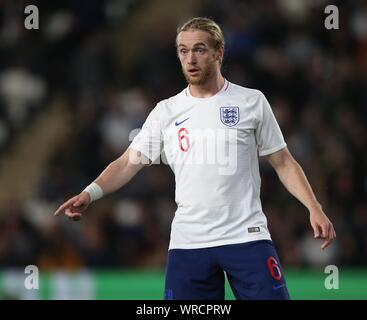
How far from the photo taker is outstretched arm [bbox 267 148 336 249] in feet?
19.5

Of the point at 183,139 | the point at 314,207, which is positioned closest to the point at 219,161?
the point at 183,139

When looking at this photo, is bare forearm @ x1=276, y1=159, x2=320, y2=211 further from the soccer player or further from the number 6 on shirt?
the number 6 on shirt

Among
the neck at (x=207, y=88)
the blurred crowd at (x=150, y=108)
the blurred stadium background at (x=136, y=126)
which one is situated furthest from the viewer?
the blurred crowd at (x=150, y=108)

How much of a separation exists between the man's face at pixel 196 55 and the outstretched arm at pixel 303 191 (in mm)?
639

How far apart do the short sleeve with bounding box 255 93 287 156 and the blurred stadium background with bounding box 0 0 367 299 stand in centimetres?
369

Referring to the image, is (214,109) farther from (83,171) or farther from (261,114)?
(83,171)

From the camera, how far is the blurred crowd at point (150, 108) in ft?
36.8

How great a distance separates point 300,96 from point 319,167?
1.23 meters

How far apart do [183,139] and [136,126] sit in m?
5.89

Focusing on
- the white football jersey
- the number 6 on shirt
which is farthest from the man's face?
the number 6 on shirt

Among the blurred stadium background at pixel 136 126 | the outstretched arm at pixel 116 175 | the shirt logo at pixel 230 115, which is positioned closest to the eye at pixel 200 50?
the shirt logo at pixel 230 115

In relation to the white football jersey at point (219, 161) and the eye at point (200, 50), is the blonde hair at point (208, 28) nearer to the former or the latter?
the eye at point (200, 50)

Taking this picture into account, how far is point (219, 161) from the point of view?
19.8ft

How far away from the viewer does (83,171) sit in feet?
39.4
